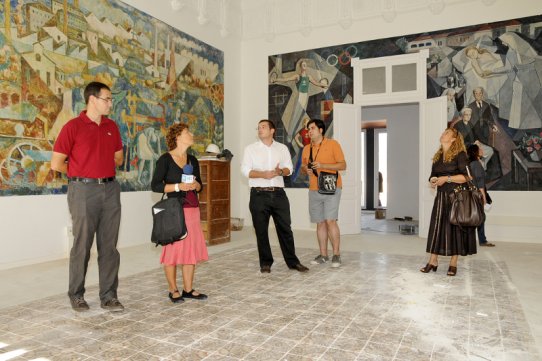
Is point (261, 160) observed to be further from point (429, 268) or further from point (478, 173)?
point (478, 173)

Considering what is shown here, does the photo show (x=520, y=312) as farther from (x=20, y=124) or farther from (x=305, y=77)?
(x=305, y=77)

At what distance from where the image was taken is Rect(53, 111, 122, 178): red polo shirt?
3.32m

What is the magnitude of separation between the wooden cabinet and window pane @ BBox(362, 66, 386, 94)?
3.64 metres

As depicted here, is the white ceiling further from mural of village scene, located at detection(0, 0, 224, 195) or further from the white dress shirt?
the white dress shirt

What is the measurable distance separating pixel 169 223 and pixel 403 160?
408 inches

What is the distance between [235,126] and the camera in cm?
1028

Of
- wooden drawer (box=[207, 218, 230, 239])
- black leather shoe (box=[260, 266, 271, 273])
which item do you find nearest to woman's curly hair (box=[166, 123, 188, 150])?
black leather shoe (box=[260, 266, 271, 273])

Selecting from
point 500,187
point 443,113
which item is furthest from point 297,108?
point 500,187

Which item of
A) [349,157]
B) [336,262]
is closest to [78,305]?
[336,262]

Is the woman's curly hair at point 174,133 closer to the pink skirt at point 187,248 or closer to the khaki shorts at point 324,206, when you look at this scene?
the pink skirt at point 187,248

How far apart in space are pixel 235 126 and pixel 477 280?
6.95 metres

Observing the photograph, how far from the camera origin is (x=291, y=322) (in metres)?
3.21

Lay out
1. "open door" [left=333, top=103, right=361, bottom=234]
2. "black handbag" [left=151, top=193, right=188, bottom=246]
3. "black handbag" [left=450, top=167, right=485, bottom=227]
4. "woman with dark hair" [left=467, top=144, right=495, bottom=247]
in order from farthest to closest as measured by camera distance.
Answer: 1. "open door" [left=333, top=103, right=361, bottom=234]
2. "woman with dark hair" [left=467, top=144, right=495, bottom=247]
3. "black handbag" [left=450, top=167, right=485, bottom=227]
4. "black handbag" [left=151, top=193, right=188, bottom=246]

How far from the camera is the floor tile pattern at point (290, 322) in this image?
105 inches
